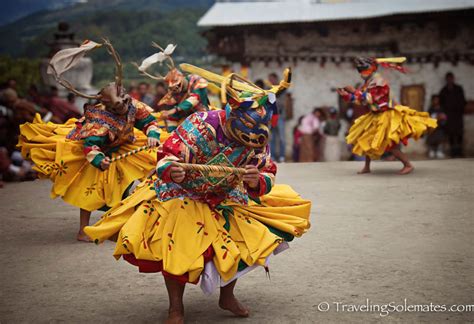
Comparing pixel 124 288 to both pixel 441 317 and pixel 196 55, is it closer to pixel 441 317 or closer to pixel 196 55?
pixel 441 317

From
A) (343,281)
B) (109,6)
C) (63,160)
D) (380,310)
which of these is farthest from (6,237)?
(109,6)

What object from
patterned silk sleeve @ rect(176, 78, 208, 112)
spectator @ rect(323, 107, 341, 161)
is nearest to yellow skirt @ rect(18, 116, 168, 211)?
patterned silk sleeve @ rect(176, 78, 208, 112)

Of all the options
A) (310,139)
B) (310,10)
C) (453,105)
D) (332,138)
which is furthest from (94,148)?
(310,10)

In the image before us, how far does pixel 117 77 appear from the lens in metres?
7.00

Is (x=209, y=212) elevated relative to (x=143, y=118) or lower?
lower

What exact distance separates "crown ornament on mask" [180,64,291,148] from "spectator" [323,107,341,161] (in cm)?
1367

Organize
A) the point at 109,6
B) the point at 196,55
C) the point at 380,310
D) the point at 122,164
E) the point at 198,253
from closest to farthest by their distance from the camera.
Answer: the point at 198,253
the point at 380,310
the point at 122,164
the point at 196,55
the point at 109,6

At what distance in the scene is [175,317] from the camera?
4758 mm

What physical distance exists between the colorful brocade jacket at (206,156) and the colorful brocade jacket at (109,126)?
2268mm

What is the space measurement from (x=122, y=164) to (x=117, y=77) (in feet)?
3.35

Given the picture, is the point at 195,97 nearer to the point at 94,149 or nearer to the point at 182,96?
the point at 182,96

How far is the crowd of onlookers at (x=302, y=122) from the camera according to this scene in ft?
43.8

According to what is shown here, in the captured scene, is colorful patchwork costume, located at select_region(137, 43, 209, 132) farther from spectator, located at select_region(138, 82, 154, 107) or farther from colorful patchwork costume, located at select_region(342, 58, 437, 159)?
spectator, located at select_region(138, 82, 154, 107)

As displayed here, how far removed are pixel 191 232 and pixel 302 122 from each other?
49.0 feet
